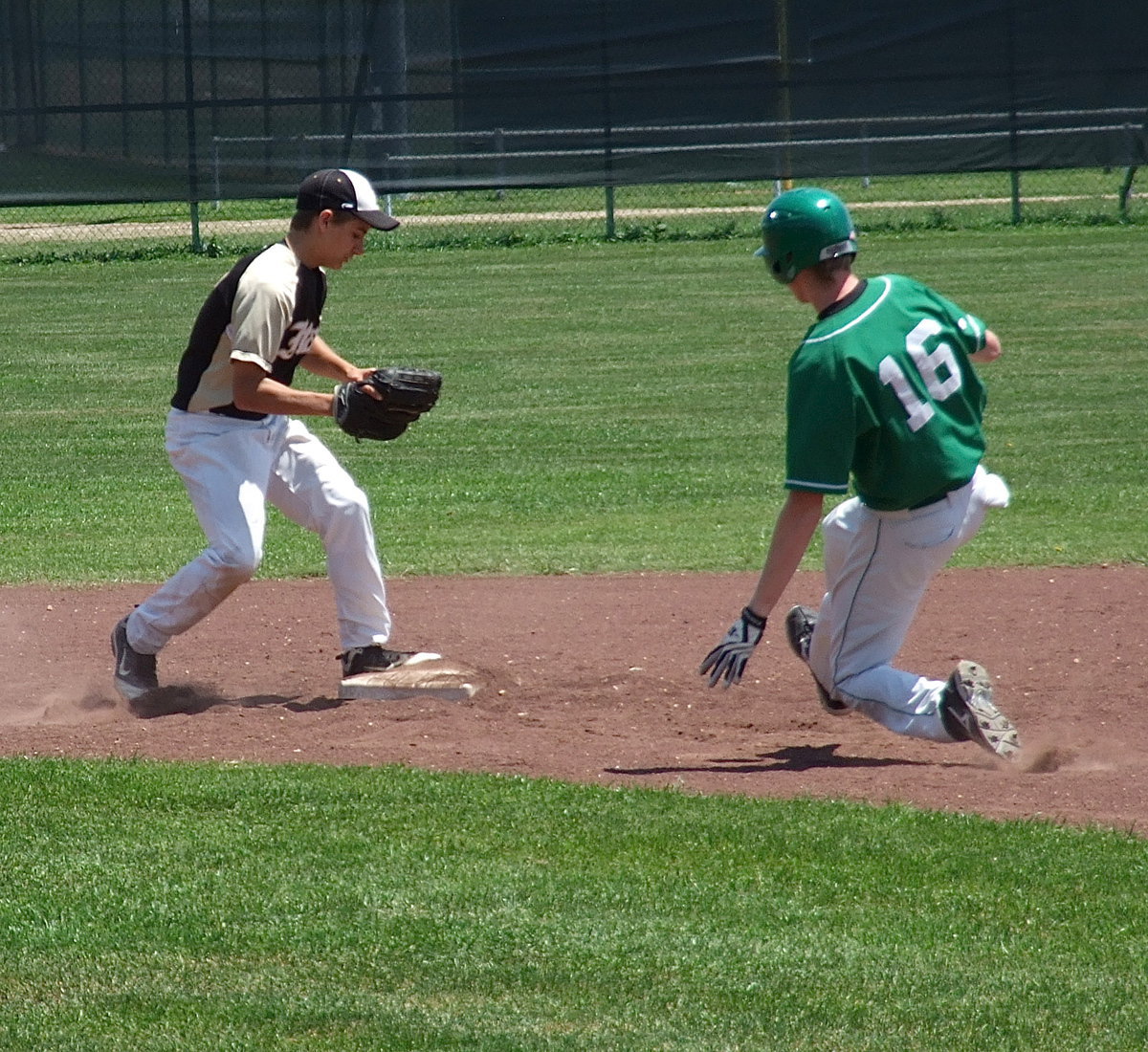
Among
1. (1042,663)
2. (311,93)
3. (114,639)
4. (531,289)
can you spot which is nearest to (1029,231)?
(531,289)

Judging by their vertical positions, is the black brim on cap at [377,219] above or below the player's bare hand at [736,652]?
above

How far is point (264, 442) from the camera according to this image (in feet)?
20.5

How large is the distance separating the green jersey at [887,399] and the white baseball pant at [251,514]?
2.00 meters

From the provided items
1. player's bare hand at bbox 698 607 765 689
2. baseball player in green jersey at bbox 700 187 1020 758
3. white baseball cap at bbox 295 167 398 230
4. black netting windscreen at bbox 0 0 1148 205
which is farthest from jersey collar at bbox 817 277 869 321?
black netting windscreen at bbox 0 0 1148 205

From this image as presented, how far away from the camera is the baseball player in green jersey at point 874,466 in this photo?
4926 millimetres

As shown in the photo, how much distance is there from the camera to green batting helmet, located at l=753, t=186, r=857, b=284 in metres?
5.02

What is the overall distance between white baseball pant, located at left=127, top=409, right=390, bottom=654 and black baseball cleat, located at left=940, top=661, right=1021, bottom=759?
7.27ft

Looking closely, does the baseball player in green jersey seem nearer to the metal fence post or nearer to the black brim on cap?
the black brim on cap

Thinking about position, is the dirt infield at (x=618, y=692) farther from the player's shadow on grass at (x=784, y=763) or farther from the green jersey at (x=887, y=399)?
the green jersey at (x=887, y=399)

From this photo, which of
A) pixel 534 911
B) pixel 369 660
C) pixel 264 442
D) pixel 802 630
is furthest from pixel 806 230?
pixel 369 660

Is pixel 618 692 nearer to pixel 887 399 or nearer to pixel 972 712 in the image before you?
pixel 972 712

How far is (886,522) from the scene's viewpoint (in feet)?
17.4

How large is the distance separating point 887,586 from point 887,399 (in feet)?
2.22

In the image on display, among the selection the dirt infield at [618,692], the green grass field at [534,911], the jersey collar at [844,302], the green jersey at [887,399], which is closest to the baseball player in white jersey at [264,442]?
the dirt infield at [618,692]
